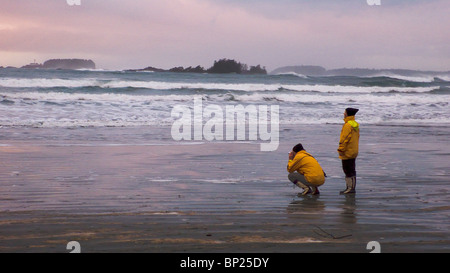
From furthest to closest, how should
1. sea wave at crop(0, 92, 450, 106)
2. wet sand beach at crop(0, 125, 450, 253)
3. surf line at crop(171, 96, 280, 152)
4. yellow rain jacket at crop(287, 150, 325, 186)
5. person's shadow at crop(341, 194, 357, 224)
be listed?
sea wave at crop(0, 92, 450, 106), surf line at crop(171, 96, 280, 152), yellow rain jacket at crop(287, 150, 325, 186), person's shadow at crop(341, 194, 357, 224), wet sand beach at crop(0, 125, 450, 253)

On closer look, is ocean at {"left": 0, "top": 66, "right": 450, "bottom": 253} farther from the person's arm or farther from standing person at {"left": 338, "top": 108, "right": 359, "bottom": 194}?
the person's arm

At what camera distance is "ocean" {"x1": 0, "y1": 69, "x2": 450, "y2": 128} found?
22.7 metres

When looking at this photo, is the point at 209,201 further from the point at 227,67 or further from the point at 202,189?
the point at 227,67

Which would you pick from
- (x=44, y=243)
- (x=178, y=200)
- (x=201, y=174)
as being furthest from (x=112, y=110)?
(x=44, y=243)

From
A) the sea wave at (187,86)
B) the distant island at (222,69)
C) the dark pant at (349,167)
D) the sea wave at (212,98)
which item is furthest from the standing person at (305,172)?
the distant island at (222,69)

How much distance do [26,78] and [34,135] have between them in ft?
78.2

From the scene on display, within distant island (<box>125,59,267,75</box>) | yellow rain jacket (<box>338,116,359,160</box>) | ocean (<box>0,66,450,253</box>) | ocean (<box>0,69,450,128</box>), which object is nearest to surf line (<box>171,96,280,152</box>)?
ocean (<box>0,66,450,253</box>)

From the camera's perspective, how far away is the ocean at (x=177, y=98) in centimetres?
2272

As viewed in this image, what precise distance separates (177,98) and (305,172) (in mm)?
25403

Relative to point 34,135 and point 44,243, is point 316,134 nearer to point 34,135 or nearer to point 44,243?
point 34,135

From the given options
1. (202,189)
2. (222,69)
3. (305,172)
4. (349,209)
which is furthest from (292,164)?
(222,69)

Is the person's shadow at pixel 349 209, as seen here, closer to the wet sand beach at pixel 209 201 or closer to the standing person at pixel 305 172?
the wet sand beach at pixel 209 201

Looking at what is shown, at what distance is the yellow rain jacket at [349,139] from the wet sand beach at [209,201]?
594 mm

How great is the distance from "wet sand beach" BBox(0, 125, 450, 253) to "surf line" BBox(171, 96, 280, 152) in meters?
Result: 2.25
